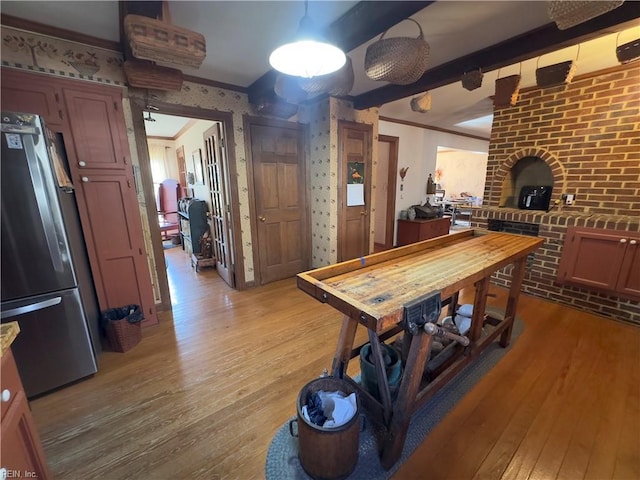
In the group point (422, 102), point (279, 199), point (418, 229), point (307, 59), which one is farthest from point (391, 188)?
point (307, 59)

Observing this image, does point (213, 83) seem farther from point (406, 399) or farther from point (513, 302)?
point (513, 302)

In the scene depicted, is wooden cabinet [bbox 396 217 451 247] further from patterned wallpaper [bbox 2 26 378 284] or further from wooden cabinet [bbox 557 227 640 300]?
wooden cabinet [bbox 557 227 640 300]

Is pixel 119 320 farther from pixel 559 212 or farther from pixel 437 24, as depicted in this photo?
pixel 559 212

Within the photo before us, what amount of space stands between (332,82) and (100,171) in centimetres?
192

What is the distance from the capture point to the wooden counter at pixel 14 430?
820mm

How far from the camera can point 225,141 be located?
295 cm

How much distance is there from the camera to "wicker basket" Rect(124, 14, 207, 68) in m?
1.29

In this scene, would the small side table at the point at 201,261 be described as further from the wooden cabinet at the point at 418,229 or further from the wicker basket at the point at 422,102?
the wicker basket at the point at 422,102

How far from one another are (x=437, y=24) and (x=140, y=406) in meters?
3.18

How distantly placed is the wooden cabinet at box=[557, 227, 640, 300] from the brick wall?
91 millimetres

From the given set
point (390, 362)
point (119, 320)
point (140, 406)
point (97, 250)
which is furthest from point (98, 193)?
point (390, 362)

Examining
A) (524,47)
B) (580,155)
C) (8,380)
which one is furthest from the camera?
(580,155)

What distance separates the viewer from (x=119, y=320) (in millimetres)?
2115

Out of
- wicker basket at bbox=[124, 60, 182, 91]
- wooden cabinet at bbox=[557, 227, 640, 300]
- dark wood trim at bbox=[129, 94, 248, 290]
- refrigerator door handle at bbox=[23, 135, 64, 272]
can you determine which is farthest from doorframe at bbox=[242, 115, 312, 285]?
wooden cabinet at bbox=[557, 227, 640, 300]
